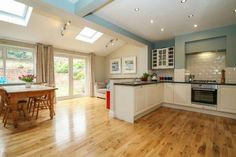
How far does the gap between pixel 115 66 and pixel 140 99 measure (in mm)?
3980

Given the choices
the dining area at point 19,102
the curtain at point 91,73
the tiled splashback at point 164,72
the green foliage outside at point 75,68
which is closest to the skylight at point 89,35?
the curtain at point 91,73

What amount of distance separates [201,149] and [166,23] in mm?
3249

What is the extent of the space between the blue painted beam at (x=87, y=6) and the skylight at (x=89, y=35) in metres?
2.64

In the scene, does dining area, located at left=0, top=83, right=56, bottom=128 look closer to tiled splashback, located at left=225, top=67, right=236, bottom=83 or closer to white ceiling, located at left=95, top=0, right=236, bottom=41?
white ceiling, located at left=95, top=0, right=236, bottom=41

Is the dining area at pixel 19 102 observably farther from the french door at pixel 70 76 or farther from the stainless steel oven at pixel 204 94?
the stainless steel oven at pixel 204 94

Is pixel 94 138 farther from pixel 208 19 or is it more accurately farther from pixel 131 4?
pixel 208 19

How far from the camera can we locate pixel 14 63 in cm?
449

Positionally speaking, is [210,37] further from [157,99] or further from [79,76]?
[79,76]

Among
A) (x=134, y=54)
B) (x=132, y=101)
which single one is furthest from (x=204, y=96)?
(x=134, y=54)

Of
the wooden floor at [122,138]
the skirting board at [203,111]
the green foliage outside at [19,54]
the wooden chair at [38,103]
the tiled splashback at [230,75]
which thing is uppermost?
the green foliage outside at [19,54]

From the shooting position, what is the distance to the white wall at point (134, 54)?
542cm

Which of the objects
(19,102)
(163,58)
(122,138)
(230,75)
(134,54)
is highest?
(134,54)

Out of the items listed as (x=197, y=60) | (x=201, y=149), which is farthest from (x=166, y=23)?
(x=201, y=149)

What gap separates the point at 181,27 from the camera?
3967mm
